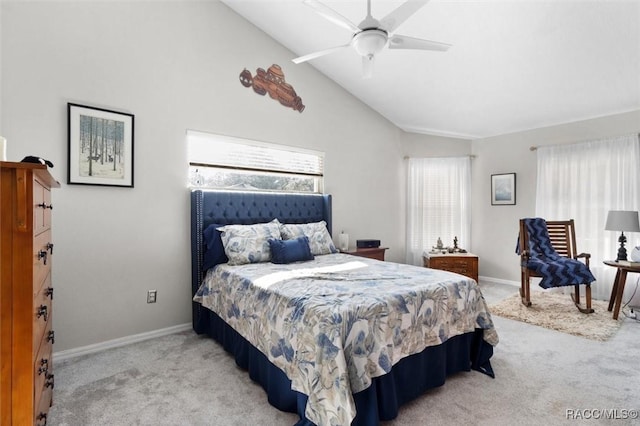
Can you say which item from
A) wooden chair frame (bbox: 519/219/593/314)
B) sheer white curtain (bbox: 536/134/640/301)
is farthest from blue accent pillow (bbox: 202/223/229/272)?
sheer white curtain (bbox: 536/134/640/301)

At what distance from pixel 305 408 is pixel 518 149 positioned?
5037 millimetres

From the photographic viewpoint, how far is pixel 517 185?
4.93 meters

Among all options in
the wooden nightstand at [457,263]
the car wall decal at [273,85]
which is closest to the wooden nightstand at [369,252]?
the wooden nightstand at [457,263]

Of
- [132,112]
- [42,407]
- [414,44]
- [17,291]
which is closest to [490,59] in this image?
[414,44]

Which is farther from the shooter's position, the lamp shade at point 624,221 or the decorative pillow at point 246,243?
the lamp shade at point 624,221

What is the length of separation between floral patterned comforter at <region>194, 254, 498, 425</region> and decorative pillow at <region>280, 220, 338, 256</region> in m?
0.71

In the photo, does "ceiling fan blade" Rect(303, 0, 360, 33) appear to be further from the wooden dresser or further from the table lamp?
the table lamp

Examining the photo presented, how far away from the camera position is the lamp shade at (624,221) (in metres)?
3.45

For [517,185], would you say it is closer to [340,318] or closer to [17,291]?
[340,318]

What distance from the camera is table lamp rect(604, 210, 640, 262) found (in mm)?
3447

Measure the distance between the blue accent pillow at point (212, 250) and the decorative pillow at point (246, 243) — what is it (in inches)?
2.2

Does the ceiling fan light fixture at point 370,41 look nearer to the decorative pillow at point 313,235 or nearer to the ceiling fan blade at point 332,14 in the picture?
the ceiling fan blade at point 332,14
